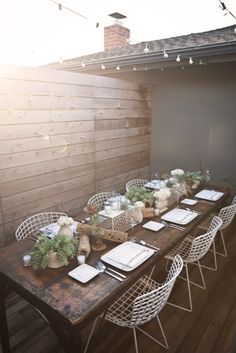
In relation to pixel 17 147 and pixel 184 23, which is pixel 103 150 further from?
pixel 184 23

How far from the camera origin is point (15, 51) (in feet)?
16.7

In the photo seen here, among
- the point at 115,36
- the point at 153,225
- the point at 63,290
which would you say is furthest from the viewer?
the point at 115,36

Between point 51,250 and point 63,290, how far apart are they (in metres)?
0.32

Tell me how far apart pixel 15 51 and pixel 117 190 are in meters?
3.47

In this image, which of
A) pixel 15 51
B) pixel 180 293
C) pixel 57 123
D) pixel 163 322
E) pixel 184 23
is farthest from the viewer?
pixel 15 51

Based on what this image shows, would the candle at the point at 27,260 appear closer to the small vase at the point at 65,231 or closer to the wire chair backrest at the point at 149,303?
the small vase at the point at 65,231

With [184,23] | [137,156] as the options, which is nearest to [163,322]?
[137,156]

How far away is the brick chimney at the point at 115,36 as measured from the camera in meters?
5.91

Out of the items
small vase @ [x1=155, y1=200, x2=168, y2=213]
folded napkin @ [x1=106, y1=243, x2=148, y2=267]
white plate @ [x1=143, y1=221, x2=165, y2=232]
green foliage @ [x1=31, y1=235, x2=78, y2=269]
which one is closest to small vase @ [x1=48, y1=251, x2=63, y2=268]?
green foliage @ [x1=31, y1=235, x2=78, y2=269]

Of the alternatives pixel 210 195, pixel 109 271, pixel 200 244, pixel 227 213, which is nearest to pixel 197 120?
pixel 210 195

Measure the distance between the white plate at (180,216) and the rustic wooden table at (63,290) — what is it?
465 mm

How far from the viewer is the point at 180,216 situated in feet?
9.14

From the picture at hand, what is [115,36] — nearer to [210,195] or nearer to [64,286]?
[210,195]

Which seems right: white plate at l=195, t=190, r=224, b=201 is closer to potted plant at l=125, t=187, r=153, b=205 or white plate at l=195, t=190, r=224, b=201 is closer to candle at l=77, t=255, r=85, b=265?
potted plant at l=125, t=187, r=153, b=205
